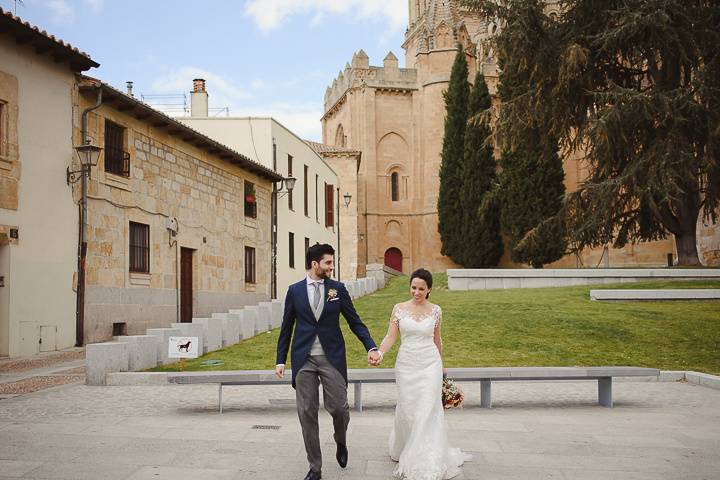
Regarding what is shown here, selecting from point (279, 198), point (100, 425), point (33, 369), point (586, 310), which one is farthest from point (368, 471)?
point (279, 198)

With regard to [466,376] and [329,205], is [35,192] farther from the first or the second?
[329,205]

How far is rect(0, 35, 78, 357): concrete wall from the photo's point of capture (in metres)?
14.5

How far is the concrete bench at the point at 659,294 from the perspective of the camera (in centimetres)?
1934

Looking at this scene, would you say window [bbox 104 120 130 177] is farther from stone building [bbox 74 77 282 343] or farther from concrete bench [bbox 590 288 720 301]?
concrete bench [bbox 590 288 720 301]

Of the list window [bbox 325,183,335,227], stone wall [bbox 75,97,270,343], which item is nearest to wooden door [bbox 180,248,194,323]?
stone wall [bbox 75,97,270,343]

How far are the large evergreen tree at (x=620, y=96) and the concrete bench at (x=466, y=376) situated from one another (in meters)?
11.9

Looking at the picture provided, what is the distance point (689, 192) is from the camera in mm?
23234

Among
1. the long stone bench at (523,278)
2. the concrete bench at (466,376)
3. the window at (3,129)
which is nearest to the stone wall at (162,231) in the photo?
the window at (3,129)

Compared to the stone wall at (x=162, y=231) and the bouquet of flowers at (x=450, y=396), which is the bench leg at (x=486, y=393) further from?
the stone wall at (x=162, y=231)

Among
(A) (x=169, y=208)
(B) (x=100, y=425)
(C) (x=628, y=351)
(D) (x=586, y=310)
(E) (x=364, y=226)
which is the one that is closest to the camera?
(B) (x=100, y=425)

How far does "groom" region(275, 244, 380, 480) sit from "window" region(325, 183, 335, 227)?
106 ft

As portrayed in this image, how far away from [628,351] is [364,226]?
1516 inches

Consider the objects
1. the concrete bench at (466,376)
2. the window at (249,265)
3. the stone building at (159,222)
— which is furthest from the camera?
the window at (249,265)

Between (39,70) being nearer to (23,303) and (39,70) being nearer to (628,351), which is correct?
(23,303)
